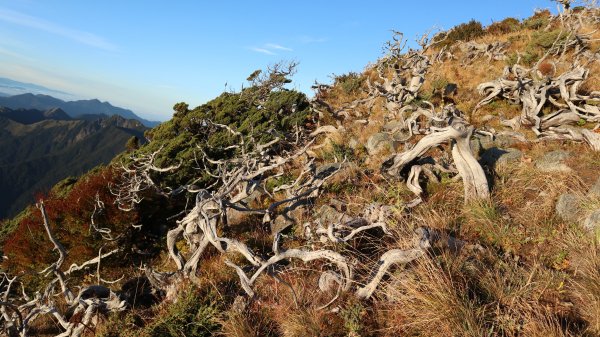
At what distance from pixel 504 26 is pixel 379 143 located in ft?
66.8

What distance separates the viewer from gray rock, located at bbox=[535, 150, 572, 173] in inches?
241

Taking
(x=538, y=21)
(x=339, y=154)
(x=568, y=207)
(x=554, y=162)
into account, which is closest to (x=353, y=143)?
(x=339, y=154)

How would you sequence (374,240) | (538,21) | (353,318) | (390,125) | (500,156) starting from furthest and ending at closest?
(538,21) < (390,125) < (500,156) < (374,240) < (353,318)

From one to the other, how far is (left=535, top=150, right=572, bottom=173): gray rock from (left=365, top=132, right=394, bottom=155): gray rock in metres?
3.90

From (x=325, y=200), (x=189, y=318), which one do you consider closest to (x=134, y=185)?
(x=325, y=200)

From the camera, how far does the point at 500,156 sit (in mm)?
7129

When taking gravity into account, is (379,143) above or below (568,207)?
above

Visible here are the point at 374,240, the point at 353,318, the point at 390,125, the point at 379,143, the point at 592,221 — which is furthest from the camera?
the point at 390,125

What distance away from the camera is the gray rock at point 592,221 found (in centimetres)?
430

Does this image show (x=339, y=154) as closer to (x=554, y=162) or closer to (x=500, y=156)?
(x=500, y=156)

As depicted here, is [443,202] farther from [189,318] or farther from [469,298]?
[189,318]

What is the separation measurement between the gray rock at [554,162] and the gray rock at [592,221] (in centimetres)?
184

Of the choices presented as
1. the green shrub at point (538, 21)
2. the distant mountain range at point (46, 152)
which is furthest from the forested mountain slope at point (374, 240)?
the distant mountain range at point (46, 152)

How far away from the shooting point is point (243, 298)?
15.0 feet
